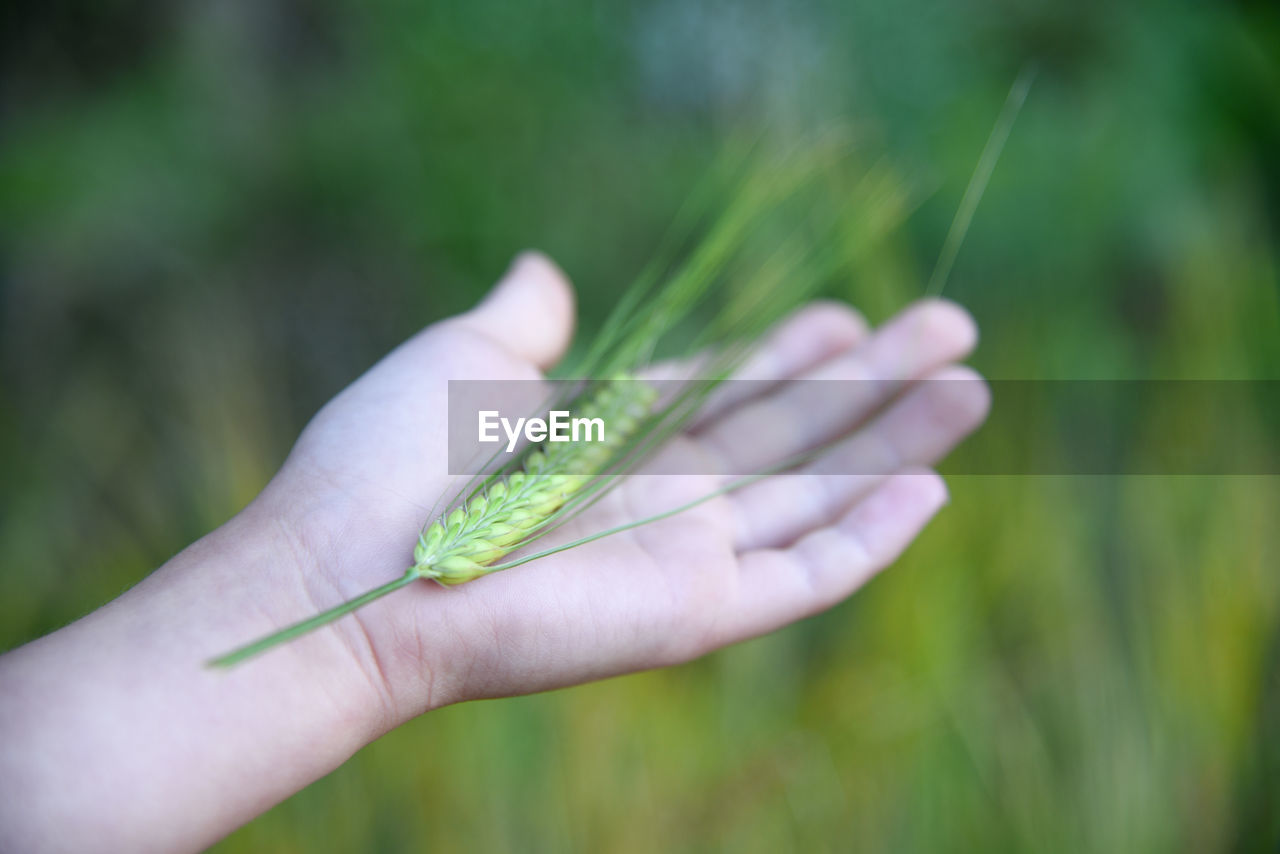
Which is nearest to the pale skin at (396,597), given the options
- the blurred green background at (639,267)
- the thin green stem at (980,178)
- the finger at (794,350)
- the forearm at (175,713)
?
the forearm at (175,713)

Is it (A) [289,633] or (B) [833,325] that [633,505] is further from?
(A) [289,633]

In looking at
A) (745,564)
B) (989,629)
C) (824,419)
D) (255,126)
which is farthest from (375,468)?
(255,126)

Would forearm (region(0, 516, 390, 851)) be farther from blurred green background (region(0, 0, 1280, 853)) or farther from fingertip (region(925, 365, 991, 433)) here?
fingertip (region(925, 365, 991, 433))

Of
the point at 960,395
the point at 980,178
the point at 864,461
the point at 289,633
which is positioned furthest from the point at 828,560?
the point at 980,178

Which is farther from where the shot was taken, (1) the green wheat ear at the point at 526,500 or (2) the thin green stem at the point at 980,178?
(2) the thin green stem at the point at 980,178

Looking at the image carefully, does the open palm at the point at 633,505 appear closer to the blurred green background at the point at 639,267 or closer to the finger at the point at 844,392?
the finger at the point at 844,392

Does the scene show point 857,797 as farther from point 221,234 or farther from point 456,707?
point 221,234
